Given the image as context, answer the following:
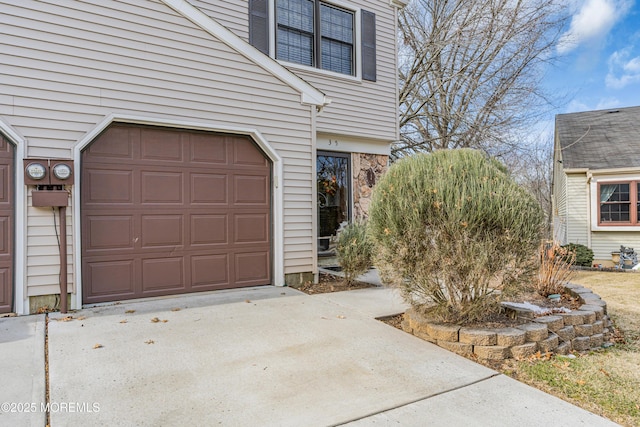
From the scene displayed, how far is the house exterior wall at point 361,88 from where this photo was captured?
7207 mm

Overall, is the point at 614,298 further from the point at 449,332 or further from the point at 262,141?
the point at 262,141

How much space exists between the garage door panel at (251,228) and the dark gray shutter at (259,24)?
3.37 m

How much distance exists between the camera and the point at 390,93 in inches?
355

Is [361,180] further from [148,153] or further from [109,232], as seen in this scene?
[109,232]

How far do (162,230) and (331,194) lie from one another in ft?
13.0

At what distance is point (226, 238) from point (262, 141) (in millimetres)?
1524

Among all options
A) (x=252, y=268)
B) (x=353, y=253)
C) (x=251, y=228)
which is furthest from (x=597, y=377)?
(x=251, y=228)

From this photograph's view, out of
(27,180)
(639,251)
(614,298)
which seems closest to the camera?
(27,180)

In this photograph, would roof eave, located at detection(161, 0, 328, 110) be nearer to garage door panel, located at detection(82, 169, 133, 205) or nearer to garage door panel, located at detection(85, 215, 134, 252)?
garage door panel, located at detection(82, 169, 133, 205)

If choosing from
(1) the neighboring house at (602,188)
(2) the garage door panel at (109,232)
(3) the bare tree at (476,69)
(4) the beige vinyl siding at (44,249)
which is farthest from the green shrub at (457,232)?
(3) the bare tree at (476,69)

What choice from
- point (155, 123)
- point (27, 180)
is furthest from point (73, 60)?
point (27, 180)

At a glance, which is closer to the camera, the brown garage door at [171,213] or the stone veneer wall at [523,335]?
the stone veneer wall at [523,335]

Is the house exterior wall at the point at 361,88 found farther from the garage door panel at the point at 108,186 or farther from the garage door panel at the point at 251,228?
the garage door panel at the point at 108,186

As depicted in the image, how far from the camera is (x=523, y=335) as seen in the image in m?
3.49
